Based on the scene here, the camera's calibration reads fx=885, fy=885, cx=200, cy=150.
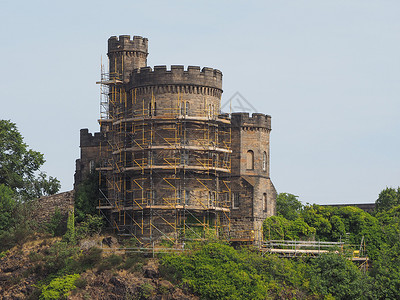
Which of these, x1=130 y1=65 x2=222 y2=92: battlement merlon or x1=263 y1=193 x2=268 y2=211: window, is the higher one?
Result: x1=130 y1=65 x2=222 y2=92: battlement merlon

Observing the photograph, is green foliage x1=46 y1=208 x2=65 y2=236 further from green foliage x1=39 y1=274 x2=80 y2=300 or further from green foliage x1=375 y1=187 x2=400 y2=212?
green foliage x1=375 y1=187 x2=400 y2=212

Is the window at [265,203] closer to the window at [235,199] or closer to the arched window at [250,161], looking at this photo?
the window at [235,199]

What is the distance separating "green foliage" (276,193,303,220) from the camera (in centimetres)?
8384

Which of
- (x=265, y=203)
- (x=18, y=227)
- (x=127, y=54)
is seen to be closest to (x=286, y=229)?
(x=265, y=203)

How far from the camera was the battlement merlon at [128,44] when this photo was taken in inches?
2985

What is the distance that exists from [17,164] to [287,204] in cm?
2768

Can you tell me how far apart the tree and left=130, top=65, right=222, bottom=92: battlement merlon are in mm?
14231

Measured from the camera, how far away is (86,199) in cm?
7131

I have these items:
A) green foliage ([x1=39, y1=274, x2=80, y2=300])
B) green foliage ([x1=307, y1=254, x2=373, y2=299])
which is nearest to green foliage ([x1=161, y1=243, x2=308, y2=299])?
green foliage ([x1=307, y1=254, x2=373, y2=299])

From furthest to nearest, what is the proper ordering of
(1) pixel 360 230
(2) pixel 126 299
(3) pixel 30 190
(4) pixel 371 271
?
1. (3) pixel 30 190
2. (1) pixel 360 230
3. (4) pixel 371 271
4. (2) pixel 126 299

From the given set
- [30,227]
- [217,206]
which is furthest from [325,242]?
[30,227]

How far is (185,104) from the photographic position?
224 feet

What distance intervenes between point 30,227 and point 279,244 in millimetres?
19830

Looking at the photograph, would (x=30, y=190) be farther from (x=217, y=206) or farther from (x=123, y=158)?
(x=217, y=206)
